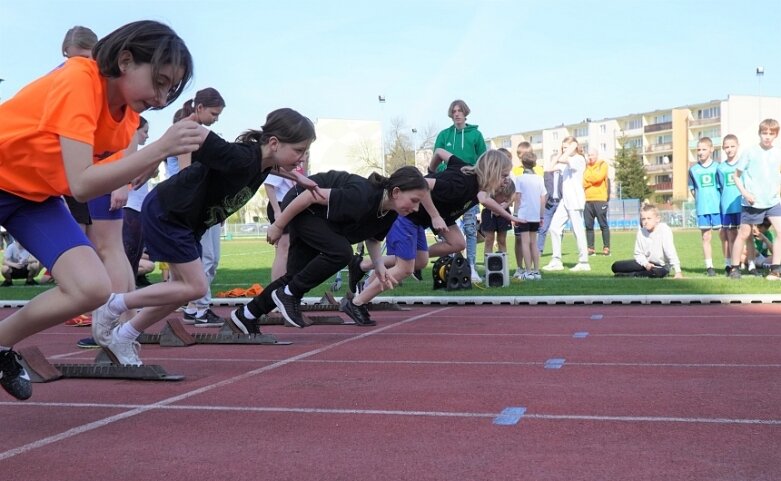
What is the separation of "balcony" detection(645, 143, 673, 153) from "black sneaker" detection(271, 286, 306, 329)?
346ft

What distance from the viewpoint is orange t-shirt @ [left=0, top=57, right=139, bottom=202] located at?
10.6 ft

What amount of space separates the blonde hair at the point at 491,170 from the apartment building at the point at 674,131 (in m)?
81.4

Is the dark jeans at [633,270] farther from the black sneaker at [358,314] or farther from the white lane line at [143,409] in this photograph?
the white lane line at [143,409]

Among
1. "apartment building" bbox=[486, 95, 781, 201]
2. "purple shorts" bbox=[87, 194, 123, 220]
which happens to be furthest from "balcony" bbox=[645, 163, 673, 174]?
"purple shorts" bbox=[87, 194, 123, 220]

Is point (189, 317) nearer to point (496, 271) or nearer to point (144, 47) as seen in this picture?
point (496, 271)

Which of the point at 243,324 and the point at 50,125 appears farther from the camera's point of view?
the point at 243,324

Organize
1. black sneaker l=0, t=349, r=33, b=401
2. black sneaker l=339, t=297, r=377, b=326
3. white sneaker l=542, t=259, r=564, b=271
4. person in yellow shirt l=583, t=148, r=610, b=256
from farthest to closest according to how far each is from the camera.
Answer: person in yellow shirt l=583, t=148, r=610, b=256, white sneaker l=542, t=259, r=564, b=271, black sneaker l=339, t=297, r=377, b=326, black sneaker l=0, t=349, r=33, b=401

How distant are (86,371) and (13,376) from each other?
4.74 ft

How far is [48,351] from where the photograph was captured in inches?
254

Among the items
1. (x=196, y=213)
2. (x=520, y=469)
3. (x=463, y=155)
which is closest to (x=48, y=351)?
(x=196, y=213)

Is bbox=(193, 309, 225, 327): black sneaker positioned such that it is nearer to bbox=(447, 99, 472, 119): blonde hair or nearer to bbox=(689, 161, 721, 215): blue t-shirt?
bbox=(447, 99, 472, 119): blonde hair

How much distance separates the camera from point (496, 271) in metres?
11.5

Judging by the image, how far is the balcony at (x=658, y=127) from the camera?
351 ft

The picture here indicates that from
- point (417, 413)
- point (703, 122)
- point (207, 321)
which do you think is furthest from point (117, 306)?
point (703, 122)
